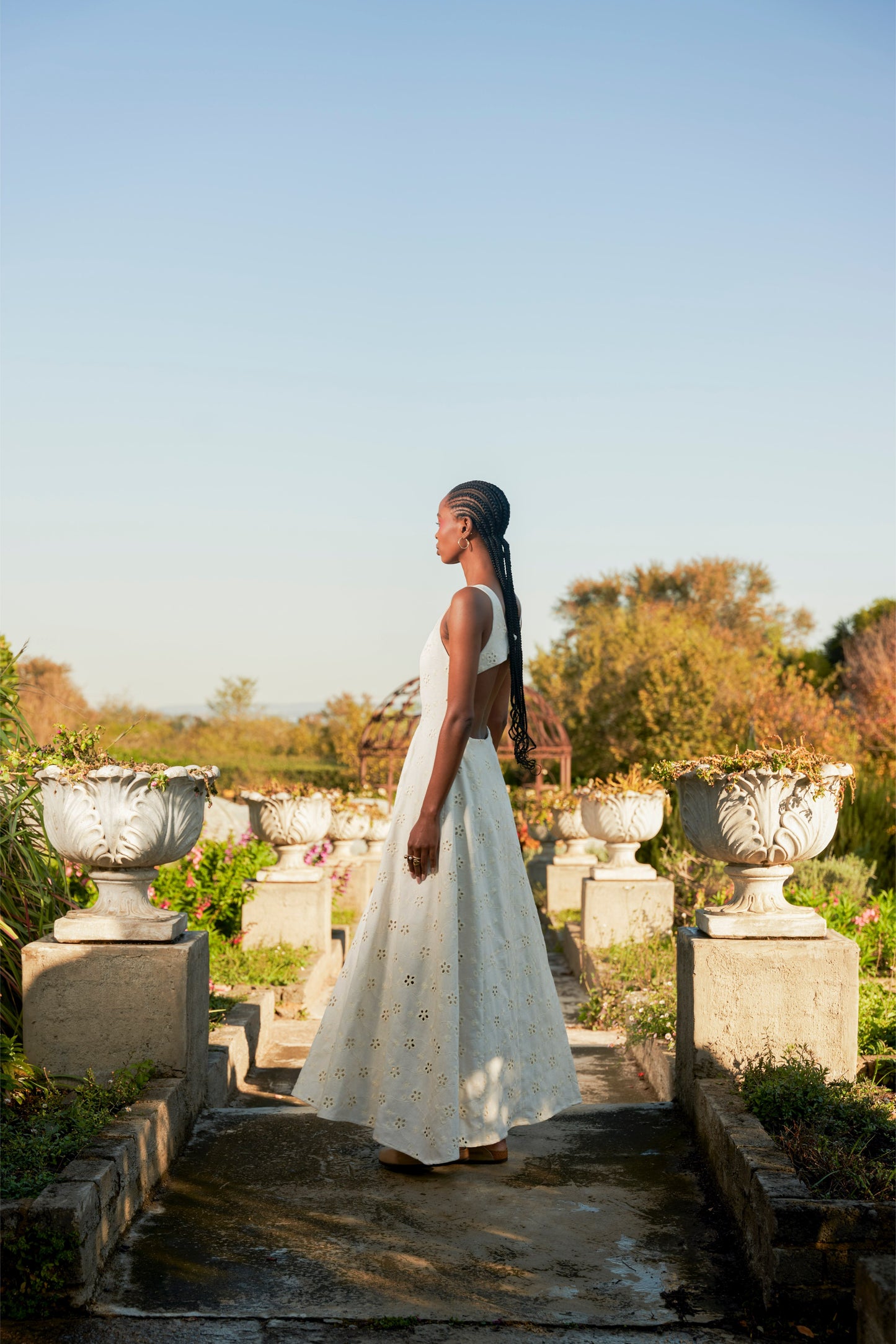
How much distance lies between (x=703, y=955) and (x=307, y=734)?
80.1ft

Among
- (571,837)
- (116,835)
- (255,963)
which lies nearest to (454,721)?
(116,835)

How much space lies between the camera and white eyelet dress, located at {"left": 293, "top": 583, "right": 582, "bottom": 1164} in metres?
3.15

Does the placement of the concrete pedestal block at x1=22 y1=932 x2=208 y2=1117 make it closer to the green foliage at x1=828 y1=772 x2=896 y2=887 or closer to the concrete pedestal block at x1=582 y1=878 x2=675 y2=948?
the concrete pedestal block at x1=582 y1=878 x2=675 y2=948

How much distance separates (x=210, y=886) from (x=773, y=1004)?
14.5 feet

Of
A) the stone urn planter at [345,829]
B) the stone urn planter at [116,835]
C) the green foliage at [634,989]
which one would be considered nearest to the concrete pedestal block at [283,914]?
the green foliage at [634,989]

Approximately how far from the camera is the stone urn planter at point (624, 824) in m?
8.35

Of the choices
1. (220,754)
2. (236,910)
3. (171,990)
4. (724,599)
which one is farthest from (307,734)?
(171,990)

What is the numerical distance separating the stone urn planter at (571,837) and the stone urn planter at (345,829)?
193 cm

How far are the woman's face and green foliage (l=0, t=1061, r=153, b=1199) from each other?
70.0 inches

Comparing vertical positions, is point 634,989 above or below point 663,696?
below

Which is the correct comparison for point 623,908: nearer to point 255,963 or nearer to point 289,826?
point 289,826

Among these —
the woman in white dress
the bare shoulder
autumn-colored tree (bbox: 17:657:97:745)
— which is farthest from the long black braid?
autumn-colored tree (bbox: 17:657:97:745)

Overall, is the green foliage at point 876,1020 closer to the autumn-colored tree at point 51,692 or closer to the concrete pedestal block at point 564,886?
the concrete pedestal block at point 564,886

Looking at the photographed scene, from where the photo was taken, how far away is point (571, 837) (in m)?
11.4
